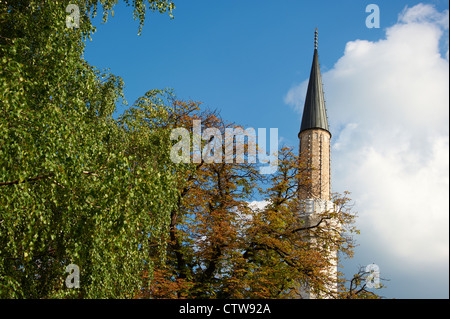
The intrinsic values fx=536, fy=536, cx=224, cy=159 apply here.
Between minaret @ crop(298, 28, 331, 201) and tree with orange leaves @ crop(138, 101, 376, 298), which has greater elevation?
minaret @ crop(298, 28, 331, 201)

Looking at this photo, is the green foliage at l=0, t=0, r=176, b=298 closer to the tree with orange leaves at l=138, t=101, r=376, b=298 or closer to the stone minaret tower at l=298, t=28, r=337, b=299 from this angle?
the tree with orange leaves at l=138, t=101, r=376, b=298

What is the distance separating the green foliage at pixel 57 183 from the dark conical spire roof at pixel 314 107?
3462cm

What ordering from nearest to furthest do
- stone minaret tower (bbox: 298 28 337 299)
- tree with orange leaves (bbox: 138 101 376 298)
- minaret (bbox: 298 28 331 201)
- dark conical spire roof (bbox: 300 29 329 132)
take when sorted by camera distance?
tree with orange leaves (bbox: 138 101 376 298) < stone minaret tower (bbox: 298 28 337 299) < minaret (bbox: 298 28 331 201) < dark conical spire roof (bbox: 300 29 329 132)

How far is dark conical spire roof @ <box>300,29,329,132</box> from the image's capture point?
146ft

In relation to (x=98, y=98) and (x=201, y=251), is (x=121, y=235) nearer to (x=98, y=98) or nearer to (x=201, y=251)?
(x=98, y=98)

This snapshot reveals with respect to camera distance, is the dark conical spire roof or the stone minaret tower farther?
the dark conical spire roof

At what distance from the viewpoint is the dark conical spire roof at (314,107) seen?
44562mm

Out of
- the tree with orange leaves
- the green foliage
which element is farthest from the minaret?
the green foliage

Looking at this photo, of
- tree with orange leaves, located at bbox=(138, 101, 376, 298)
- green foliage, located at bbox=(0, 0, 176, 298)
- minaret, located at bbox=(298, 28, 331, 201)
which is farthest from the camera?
minaret, located at bbox=(298, 28, 331, 201)

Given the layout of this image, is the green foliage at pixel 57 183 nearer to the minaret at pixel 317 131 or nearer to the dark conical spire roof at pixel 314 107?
the minaret at pixel 317 131

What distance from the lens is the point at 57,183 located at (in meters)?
8.59

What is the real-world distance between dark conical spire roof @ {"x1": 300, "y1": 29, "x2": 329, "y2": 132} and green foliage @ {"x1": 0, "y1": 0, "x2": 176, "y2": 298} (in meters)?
34.6

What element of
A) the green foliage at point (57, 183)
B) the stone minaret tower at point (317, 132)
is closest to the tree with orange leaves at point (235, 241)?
the green foliage at point (57, 183)
